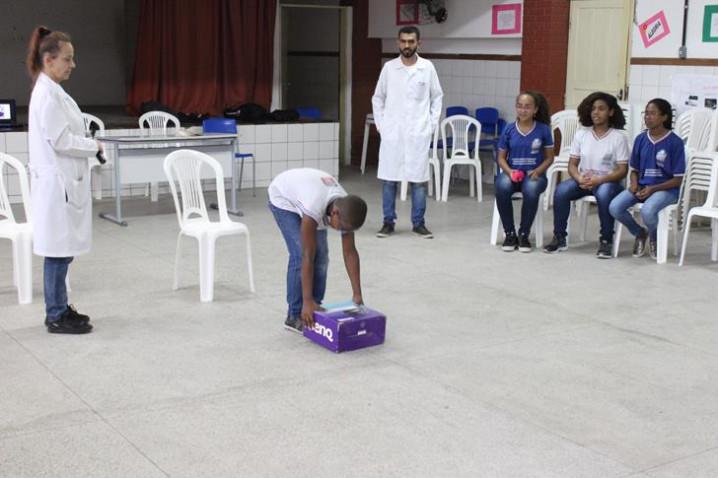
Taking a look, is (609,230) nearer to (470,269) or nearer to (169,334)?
(470,269)

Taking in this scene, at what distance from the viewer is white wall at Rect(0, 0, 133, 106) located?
12.1 metres

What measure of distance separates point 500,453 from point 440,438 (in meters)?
0.22

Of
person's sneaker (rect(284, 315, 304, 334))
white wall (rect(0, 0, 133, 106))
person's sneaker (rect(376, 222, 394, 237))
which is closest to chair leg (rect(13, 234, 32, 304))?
person's sneaker (rect(284, 315, 304, 334))

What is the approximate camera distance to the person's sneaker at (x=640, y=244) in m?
6.44

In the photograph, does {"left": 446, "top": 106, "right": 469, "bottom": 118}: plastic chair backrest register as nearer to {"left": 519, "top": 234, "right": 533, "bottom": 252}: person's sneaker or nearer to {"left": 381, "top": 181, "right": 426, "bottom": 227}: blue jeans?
{"left": 381, "top": 181, "right": 426, "bottom": 227}: blue jeans

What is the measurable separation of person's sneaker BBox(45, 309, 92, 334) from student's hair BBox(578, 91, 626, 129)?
3.73 metres

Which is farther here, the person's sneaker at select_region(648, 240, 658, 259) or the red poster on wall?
the red poster on wall

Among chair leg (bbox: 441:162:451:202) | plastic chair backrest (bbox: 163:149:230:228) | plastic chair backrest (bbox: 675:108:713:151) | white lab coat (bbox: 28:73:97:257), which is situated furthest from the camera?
chair leg (bbox: 441:162:451:202)

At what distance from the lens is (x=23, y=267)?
16.4ft

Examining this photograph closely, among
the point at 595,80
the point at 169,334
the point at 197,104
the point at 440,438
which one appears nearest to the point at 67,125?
the point at 169,334

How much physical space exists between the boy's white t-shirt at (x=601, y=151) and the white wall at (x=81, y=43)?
7.94 meters

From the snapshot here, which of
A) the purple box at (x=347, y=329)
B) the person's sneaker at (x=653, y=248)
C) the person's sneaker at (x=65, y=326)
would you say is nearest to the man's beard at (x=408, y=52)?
the person's sneaker at (x=653, y=248)

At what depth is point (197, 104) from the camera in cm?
1066

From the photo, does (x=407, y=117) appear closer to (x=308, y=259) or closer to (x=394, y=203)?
(x=394, y=203)
